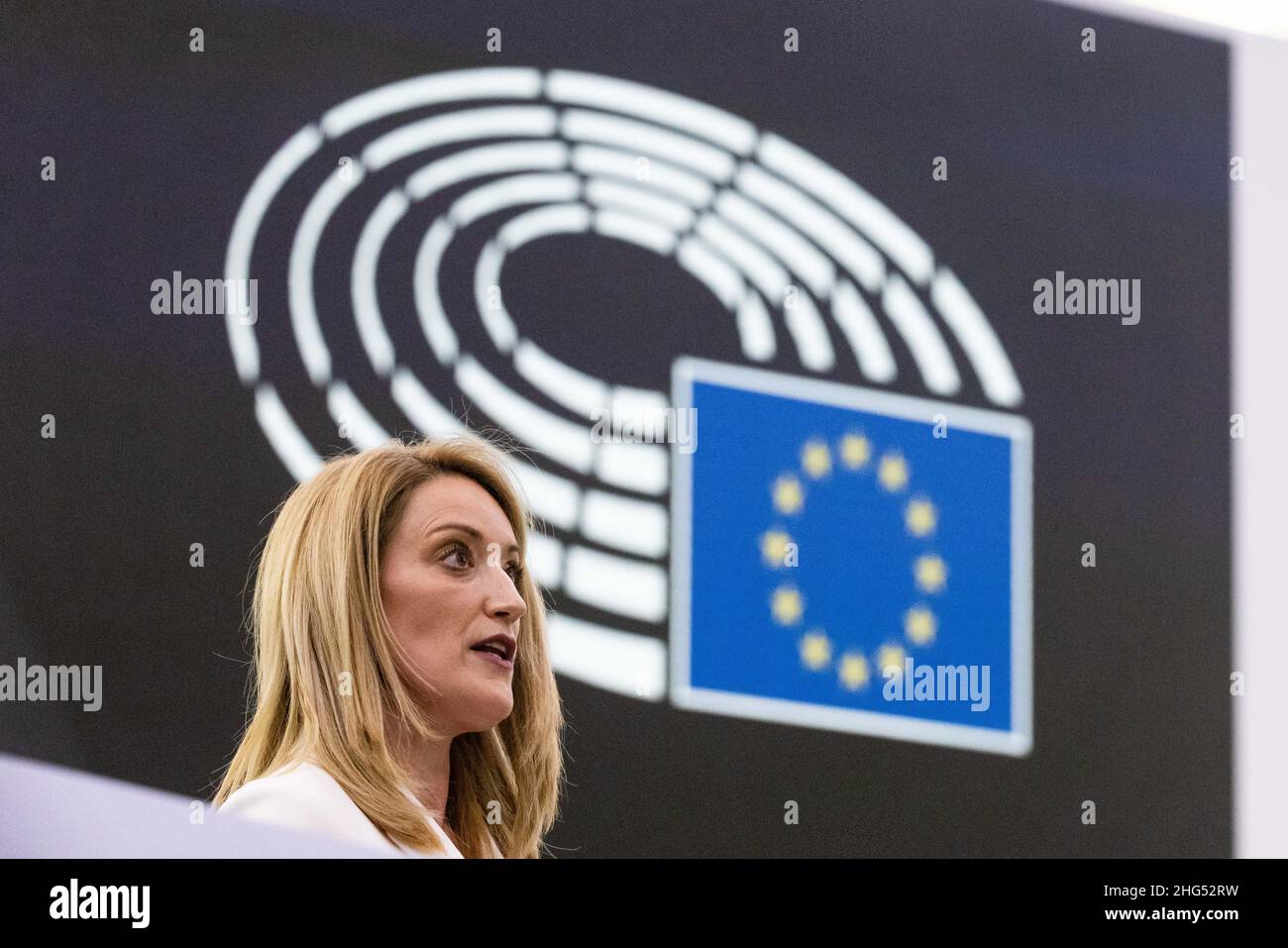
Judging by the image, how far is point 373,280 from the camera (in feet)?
13.9

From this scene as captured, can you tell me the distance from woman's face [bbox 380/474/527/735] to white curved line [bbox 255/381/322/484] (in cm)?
123

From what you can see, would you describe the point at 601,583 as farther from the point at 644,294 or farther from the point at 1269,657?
the point at 1269,657

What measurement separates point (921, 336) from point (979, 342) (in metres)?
0.16

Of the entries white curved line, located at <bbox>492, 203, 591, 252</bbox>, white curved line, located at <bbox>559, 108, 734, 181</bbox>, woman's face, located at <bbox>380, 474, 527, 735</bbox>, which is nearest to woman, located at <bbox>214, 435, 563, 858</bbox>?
woman's face, located at <bbox>380, 474, 527, 735</bbox>

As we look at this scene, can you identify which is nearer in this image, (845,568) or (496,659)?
(496,659)

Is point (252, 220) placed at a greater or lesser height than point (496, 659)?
greater

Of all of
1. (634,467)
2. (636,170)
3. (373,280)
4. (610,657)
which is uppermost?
(636,170)

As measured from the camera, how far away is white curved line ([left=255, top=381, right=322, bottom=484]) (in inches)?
162

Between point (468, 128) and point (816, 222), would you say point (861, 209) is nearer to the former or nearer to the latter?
point (816, 222)

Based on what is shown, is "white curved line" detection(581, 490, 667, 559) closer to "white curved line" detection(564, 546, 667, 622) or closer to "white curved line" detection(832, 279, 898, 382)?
"white curved line" detection(564, 546, 667, 622)

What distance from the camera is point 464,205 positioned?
171 inches

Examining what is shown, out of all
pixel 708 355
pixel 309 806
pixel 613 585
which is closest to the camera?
pixel 309 806

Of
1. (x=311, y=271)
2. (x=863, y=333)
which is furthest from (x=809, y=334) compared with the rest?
(x=311, y=271)
